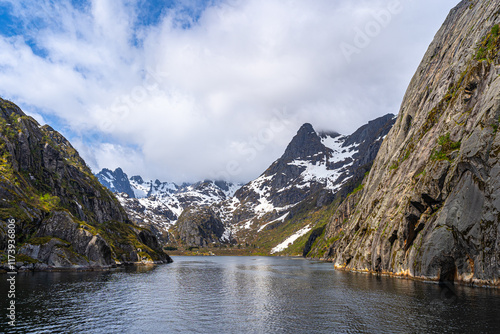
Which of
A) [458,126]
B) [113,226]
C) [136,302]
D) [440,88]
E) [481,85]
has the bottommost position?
[136,302]

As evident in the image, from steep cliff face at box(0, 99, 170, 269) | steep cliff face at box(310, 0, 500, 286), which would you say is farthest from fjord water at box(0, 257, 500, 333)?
steep cliff face at box(0, 99, 170, 269)

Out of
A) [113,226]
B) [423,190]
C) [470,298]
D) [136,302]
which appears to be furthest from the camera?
[113,226]

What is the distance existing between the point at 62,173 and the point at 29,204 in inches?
3230

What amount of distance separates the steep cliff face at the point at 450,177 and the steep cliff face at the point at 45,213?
115663 millimetres

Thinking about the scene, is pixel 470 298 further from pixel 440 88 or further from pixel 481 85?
pixel 440 88

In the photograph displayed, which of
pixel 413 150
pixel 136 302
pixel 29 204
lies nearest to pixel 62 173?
pixel 29 204

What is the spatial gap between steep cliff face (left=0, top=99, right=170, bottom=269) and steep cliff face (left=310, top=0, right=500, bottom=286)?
115663mm

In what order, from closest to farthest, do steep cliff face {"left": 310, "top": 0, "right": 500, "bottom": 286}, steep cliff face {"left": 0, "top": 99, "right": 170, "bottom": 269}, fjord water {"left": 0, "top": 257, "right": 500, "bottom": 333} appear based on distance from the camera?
1. fjord water {"left": 0, "top": 257, "right": 500, "bottom": 333}
2. steep cliff face {"left": 310, "top": 0, "right": 500, "bottom": 286}
3. steep cliff face {"left": 0, "top": 99, "right": 170, "bottom": 269}

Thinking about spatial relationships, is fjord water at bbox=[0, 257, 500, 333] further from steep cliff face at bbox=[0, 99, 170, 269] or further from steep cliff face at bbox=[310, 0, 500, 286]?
steep cliff face at bbox=[0, 99, 170, 269]

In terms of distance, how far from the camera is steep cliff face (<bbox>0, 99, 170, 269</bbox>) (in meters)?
103

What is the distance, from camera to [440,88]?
99.2 metres

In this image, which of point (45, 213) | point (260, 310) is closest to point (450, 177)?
point (260, 310)

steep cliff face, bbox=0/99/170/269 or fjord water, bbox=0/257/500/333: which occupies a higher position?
steep cliff face, bbox=0/99/170/269

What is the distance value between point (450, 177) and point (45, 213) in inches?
5581
